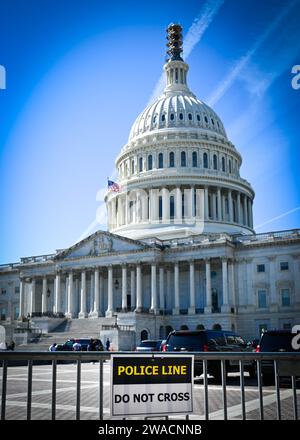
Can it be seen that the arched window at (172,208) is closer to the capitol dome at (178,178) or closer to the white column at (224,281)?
the capitol dome at (178,178)

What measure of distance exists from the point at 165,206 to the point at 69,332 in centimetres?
2830

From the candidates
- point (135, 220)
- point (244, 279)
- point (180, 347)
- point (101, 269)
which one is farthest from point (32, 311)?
point (180, 347)

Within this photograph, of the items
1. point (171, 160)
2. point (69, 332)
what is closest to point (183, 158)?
point (171, 160)

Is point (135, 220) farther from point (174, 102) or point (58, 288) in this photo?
point (174, 102)

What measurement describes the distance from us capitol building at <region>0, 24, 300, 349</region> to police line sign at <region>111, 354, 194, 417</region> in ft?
194

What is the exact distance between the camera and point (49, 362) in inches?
346

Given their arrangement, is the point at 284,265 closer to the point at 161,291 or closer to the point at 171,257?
the point at 171,257

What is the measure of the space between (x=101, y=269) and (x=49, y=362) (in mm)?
72737

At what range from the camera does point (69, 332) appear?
7344 centimetres

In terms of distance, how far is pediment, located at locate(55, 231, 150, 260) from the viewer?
78.6 m

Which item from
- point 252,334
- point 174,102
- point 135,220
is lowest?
point 252,334

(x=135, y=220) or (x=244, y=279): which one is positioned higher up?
(x=135, y=220)

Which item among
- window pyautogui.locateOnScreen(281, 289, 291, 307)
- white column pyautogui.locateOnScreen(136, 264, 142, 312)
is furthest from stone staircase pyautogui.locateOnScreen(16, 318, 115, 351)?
window pyautogui.locateOnScreen(281, 289, 291, 307)
